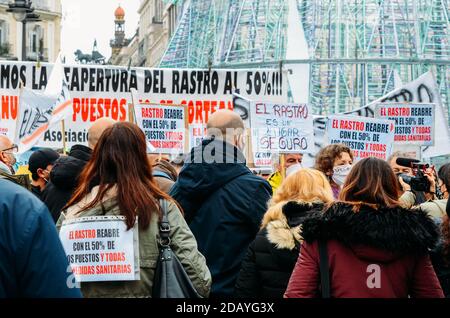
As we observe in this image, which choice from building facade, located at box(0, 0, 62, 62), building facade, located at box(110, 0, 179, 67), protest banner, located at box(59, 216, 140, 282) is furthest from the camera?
building facade, located at box(110, 0, 179, 67)

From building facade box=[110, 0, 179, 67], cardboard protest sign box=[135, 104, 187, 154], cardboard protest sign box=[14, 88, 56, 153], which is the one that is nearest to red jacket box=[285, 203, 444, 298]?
cardboard protest sign box=[135, 104, 187, 154]

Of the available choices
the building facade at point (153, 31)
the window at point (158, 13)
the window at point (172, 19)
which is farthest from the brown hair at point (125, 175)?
the window at point (158, 13)

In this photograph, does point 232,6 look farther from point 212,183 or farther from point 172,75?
point 212,183

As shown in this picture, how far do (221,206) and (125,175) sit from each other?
50.3 inches

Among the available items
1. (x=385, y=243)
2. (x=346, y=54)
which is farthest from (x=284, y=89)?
(x=346, y=54)

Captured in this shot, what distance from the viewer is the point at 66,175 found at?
20.7ft

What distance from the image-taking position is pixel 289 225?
5480mm

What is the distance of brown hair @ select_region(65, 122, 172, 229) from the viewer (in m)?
4.64

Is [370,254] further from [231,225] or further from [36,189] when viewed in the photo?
[36,189]

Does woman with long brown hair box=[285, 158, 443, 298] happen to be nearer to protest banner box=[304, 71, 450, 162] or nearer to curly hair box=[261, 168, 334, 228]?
curly hair box=[261, 168, 334, 228]

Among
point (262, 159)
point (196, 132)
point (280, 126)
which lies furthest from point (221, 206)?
point (262, 159)

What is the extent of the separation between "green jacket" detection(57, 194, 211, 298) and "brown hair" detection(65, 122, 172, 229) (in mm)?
38

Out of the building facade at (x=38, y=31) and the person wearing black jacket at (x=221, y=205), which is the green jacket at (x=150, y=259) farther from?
the building facade at (x=38, y=31)

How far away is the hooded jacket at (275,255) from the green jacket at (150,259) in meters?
0.79
